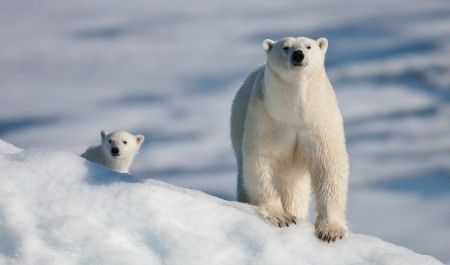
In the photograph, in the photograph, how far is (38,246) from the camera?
4582 mm

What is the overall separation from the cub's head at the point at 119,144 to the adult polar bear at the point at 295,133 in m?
5.14

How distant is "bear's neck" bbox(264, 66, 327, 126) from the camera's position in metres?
5.97

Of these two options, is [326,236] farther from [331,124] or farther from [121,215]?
[121,215]

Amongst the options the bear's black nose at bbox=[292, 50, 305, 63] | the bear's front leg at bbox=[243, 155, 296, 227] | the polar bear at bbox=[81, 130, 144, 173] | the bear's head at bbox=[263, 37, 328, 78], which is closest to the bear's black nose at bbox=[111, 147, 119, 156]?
the polar bear at bbox=[81, 130, 144, 173]

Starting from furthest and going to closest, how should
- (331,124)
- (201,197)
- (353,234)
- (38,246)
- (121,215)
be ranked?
(331,124) < (353,234) < (201,197) < (121,215) < (38,246)

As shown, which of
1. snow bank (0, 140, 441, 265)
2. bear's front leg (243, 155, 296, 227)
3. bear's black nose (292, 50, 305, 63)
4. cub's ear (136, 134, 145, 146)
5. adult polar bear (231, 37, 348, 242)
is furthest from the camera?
cub's ear (136, 134, 145, 146)

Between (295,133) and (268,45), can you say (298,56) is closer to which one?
(268,45)

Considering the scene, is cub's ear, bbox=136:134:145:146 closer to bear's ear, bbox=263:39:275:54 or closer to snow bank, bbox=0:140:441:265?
bear's ear, bbox=263:39:275:54

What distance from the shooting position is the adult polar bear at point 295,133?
235 inches

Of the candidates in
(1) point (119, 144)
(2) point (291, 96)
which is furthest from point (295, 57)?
(1) point (119, 144)

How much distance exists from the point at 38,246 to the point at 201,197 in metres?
1.23

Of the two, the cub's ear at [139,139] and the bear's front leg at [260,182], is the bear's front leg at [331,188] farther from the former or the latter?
the cub's ear at [139,139]

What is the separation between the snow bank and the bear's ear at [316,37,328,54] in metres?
1.61

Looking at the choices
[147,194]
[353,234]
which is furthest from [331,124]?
[147,194]
